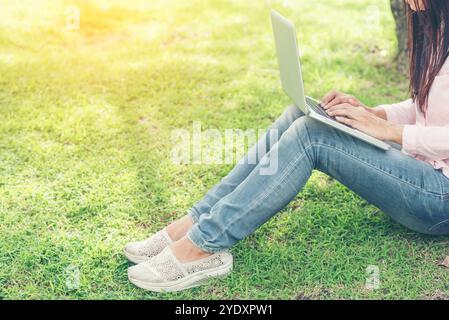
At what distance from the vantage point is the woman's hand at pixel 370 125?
8.02 ft

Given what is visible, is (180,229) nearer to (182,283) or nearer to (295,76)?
(182,283)

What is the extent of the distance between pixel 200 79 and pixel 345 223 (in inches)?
82.0

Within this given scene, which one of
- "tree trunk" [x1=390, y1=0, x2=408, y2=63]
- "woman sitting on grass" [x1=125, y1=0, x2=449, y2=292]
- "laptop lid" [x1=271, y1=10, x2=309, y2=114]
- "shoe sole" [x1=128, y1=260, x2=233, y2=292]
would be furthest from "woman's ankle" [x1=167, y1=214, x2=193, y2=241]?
"tree trunk" [x1=390, y1=0, x2=408, y2=63]

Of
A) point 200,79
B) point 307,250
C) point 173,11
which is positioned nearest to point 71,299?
point 307,250

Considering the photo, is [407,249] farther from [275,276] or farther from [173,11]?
[173,11]

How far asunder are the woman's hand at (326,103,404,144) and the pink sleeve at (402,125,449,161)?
3cm

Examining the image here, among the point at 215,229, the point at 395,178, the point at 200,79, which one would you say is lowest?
the point at 200,79

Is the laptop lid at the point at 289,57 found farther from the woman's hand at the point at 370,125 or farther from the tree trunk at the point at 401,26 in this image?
the tree trunk at the point at 401,26

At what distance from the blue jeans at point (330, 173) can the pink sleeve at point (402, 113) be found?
17.1 inches

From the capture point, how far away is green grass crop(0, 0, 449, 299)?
2.68m

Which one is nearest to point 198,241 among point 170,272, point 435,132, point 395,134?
point 170,272

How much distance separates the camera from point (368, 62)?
502 centimetres

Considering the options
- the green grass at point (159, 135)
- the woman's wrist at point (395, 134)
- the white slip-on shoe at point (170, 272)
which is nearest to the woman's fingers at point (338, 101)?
the woman's wrist at point (395, 134)

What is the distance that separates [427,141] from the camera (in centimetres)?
241
